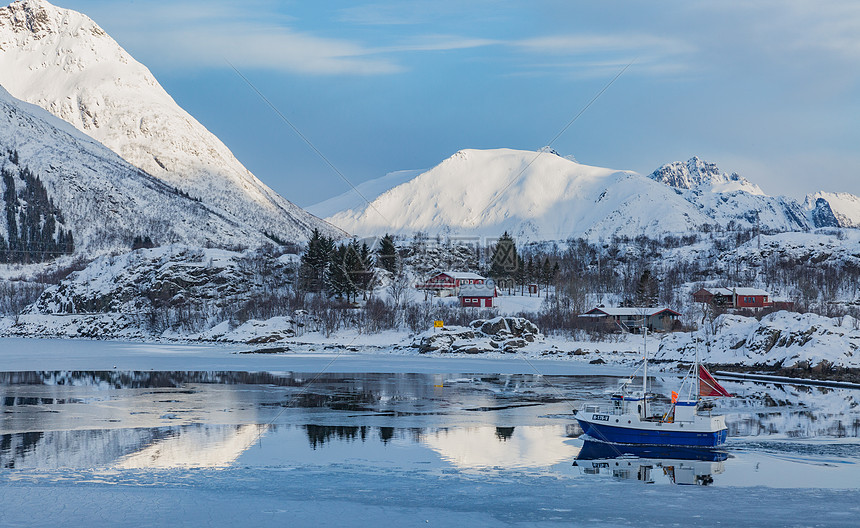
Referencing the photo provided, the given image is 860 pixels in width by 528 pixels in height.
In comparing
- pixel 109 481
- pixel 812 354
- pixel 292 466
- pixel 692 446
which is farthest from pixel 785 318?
pixel 109 481

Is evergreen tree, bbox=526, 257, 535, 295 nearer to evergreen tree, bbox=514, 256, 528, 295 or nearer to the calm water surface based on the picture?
evergreen tree, bbox=514, 256, 528, 295

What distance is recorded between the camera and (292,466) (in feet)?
97.4

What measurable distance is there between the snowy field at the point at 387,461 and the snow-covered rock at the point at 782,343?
403 inches

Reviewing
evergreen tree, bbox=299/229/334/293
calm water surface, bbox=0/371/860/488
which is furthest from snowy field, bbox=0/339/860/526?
evergreen tree, bbox=299/229/334/293

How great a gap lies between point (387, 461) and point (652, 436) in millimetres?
12232

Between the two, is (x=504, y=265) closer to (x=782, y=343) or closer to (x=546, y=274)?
(x=546, y=274)

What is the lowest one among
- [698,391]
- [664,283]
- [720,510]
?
[720,510]

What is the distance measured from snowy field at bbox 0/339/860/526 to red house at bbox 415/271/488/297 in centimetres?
7885

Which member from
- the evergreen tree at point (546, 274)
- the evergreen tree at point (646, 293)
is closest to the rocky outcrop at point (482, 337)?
the evergreen tree at point (646, 293)

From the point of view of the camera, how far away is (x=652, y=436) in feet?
115

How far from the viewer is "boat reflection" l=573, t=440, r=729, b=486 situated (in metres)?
29.0

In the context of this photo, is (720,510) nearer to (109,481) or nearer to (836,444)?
(836,444)

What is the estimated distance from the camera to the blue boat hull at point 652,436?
3402cm

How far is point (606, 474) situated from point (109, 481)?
57.3 feet
